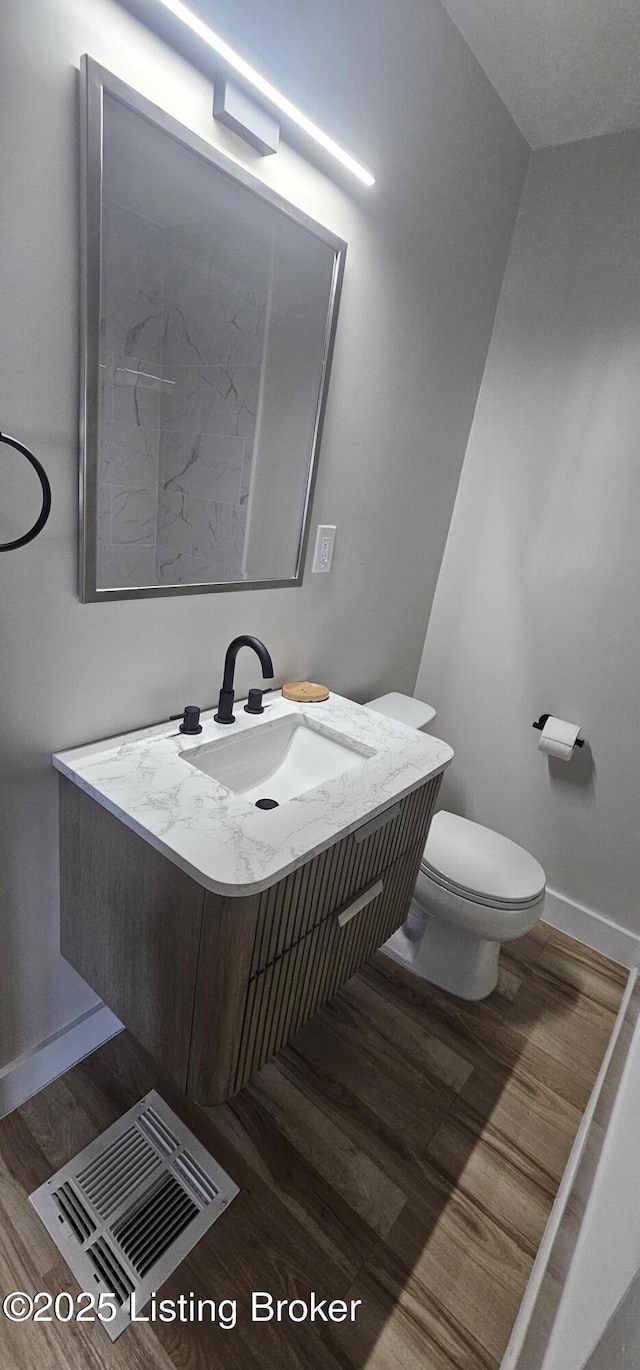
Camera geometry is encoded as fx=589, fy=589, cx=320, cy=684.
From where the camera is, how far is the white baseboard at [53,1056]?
1.27 meters

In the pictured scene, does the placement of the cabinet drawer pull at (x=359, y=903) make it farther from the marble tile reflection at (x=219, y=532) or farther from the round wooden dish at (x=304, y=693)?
the marble tile reflection at (x=219, y=532)

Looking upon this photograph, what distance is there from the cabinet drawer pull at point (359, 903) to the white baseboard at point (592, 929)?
1.14m

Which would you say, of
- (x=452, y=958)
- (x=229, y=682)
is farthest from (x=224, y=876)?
Result: (x=452, y=958)

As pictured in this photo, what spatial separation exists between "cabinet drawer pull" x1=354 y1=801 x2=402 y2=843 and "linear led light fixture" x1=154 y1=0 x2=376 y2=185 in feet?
4.20

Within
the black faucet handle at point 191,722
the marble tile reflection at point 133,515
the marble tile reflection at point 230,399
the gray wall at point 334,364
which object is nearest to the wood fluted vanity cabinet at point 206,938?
the gray wall at point 334,364

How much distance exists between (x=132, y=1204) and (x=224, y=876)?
84 cm

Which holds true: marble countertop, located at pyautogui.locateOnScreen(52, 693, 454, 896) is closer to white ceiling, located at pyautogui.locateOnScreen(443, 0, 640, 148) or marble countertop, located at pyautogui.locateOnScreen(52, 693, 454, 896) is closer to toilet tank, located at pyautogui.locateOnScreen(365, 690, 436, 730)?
toilet tank, located at pyautogui.locateOnScreen(365, 690, 436, 730)

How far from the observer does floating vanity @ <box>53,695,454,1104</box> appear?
91cm

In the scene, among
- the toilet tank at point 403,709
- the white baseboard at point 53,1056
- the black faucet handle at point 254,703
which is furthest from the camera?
the toilet tank at point 403,709

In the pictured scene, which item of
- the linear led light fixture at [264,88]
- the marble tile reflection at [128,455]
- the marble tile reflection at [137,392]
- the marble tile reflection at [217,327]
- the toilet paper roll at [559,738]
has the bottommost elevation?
the toilet paper roll at [559,738]

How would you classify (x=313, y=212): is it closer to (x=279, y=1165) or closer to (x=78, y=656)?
(x=78, y=656)

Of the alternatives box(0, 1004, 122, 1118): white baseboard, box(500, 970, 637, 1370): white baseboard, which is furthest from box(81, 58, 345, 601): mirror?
box(500, 970, 637, 1370): white baseboard

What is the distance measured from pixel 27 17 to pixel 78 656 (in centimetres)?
88

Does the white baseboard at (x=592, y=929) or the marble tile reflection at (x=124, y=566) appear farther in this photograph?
the white baseboard at (x=592, y=929)
